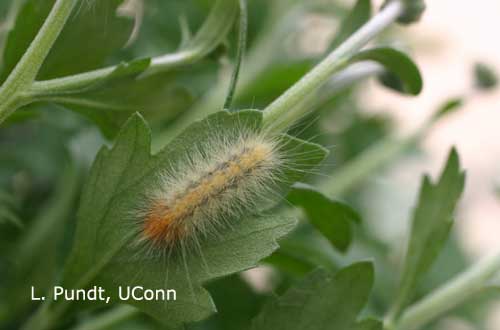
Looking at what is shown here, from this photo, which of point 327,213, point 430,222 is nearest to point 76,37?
point 327,213

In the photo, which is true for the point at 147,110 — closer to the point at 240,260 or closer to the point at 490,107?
the point at 240,260

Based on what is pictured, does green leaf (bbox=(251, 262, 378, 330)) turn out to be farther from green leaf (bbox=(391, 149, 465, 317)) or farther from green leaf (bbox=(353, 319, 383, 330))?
green leaf (bbox=(391, 149, 465, 317))

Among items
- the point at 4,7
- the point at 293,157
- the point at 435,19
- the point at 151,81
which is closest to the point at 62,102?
the point at 151,81

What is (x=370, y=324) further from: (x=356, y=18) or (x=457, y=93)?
(x=457, y=93)

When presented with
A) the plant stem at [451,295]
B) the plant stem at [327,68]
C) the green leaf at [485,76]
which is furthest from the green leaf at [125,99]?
the green leaf at [485,76]

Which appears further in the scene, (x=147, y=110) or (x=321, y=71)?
(x=147, y=110)
